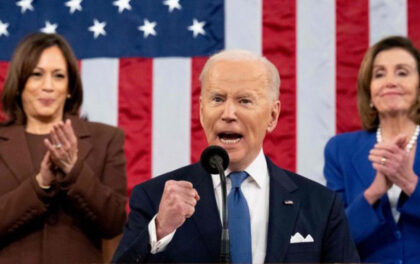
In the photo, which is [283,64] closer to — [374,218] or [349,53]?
[349,53]

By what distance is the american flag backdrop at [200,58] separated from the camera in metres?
3.28

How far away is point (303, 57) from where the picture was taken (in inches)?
130

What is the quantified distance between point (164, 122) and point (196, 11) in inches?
20.3

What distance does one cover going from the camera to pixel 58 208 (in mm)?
2604

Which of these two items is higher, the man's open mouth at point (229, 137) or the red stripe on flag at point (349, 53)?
the red stripe on flag at point (349, 53)

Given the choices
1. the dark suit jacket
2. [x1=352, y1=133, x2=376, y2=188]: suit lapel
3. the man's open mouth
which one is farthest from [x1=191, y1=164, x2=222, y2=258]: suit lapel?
[x1=352, y1=133, x2=376, y2=188]: suit lapel

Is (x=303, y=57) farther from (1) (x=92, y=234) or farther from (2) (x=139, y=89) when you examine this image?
(1) (x=92, y=234)

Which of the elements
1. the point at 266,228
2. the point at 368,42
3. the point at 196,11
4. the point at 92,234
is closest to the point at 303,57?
the point at 368,42

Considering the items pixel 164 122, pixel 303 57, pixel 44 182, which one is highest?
pixel 303 57

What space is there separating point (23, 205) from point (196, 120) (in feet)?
3.42

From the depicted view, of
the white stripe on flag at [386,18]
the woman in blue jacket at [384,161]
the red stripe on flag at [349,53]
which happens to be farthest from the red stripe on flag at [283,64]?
the woman in blue jacket at [384,161]

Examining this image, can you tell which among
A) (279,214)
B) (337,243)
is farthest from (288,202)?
(337,243)

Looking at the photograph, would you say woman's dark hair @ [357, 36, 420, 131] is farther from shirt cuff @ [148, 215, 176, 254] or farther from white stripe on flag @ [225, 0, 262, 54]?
shirt cuff @ [148, 215, 176, 254]

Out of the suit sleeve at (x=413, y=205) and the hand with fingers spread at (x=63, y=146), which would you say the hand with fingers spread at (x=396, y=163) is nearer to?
the suit sleeve at (x=413, y=205)
